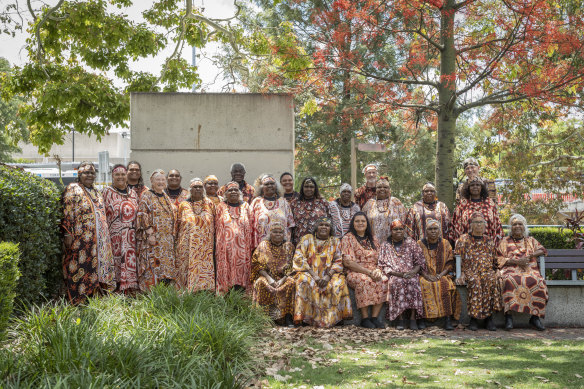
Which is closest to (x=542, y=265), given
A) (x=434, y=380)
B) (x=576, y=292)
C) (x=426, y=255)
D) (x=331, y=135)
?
(x=576, y=292)

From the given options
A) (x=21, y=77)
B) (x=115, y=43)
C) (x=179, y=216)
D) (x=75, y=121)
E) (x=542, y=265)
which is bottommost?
(x=542, y=265)

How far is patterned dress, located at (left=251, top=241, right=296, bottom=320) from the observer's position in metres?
7.60

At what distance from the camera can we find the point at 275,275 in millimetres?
7844

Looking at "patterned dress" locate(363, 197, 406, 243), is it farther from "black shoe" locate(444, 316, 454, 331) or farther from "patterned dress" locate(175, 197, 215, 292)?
"patterned dress" locate(175, 197, 215, 292)

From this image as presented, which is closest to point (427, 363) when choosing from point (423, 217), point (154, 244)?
point (423, 217)

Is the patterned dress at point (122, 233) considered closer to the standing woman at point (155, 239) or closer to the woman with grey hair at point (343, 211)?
the standing woman at point (155, 239)

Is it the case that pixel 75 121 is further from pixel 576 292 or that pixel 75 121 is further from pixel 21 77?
pixel 576 292

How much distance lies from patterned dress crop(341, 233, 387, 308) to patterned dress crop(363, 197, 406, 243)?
0.23 metres

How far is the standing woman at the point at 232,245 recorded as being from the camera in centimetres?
793

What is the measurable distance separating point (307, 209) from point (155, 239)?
2194mm

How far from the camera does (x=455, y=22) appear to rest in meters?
9.61

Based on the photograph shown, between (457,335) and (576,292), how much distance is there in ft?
6.57

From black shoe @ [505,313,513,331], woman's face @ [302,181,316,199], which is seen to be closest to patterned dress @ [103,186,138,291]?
woman's face @ [302,181,316,199]

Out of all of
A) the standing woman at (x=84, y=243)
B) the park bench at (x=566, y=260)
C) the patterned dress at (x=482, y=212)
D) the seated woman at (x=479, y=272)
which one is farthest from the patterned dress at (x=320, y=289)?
the park bench at (x=566, y=260)
